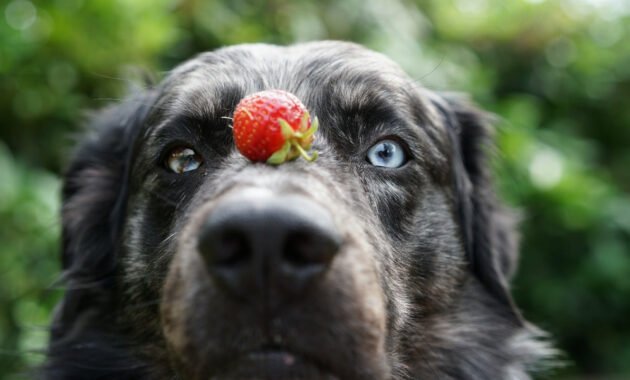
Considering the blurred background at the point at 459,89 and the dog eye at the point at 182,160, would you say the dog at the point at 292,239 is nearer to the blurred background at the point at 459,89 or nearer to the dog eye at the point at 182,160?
the dog eye at the point at 182,160

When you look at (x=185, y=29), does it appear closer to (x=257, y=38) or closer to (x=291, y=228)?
(x=257, y=38)

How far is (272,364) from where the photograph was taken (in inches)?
81.8

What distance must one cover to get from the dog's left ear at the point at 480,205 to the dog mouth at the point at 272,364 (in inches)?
69.1

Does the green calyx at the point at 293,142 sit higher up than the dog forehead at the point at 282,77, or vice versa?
the dog forehead at the point at 282,77

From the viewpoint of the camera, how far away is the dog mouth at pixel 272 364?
6.82 feet

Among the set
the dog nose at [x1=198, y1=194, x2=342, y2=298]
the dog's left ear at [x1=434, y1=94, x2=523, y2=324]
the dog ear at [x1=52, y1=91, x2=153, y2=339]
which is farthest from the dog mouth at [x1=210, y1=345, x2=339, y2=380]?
the dog's left ear at [x1=434, y1=94, x2=523, y2=324]

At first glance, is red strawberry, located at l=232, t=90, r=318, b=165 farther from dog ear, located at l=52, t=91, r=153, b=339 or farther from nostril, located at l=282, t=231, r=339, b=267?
dog ear, located at l=52, t=91, r=153, b=339

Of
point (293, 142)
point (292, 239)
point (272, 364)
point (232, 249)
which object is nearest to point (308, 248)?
point (292, 239)

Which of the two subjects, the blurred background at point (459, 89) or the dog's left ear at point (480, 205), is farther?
the blurred background at point (459, 89)

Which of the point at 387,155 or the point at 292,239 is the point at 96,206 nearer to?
the point at 387,155

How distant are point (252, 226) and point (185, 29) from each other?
430 centimetres

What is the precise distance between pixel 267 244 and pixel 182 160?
46.4 inches

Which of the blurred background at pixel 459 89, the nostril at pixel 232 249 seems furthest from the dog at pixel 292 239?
the blurred background at pixel 459 89

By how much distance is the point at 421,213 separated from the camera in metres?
3.23
